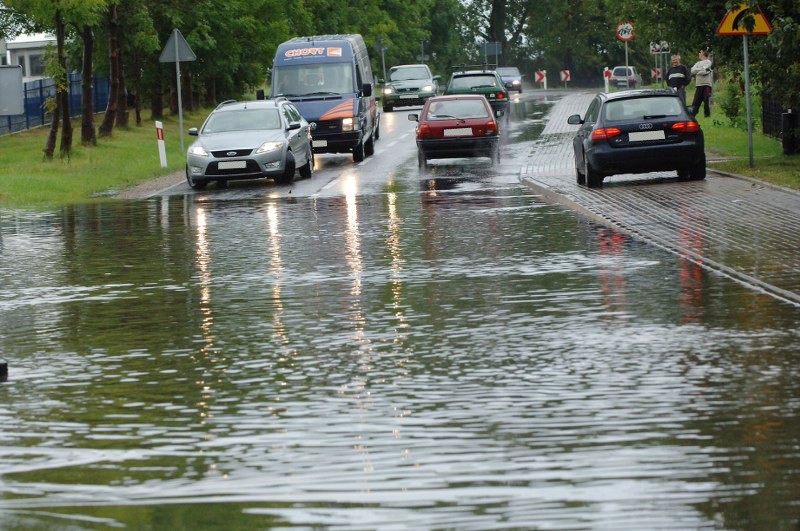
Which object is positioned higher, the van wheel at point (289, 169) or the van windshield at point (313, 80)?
the van windshield at point (313, 80)

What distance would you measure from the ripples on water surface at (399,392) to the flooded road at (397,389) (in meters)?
0.02

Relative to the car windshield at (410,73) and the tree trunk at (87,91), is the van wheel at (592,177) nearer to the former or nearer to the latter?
the tree trunk at (87,91)

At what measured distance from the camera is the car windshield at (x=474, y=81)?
53.7 m

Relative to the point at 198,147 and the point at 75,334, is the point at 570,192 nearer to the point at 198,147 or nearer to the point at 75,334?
the point at 198,147

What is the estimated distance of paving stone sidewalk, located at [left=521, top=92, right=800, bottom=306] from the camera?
13.4 metres

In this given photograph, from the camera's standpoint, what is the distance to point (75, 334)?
11000 millimetres

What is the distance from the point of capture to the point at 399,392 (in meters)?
8.37

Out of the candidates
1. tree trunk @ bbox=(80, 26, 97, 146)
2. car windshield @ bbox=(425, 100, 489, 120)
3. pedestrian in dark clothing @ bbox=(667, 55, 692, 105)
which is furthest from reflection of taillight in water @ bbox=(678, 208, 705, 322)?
tree trunk @ bbox=(80, 26, 97, 146)

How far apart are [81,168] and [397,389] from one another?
25547 millimetres

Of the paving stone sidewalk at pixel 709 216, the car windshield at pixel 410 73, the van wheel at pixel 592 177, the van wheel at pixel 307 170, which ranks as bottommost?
the paving stone sidewalk at pixel 709 216

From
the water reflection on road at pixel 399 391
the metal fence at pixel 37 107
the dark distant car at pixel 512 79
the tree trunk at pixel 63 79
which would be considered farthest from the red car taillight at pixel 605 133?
the dark distant car at pixel 512 79

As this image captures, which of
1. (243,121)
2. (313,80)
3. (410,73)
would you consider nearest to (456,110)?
(243,121)

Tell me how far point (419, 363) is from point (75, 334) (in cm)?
289

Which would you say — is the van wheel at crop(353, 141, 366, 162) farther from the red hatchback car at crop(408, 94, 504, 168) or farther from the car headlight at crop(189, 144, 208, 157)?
the car headlight at crop(189, 144, 208, 157)
